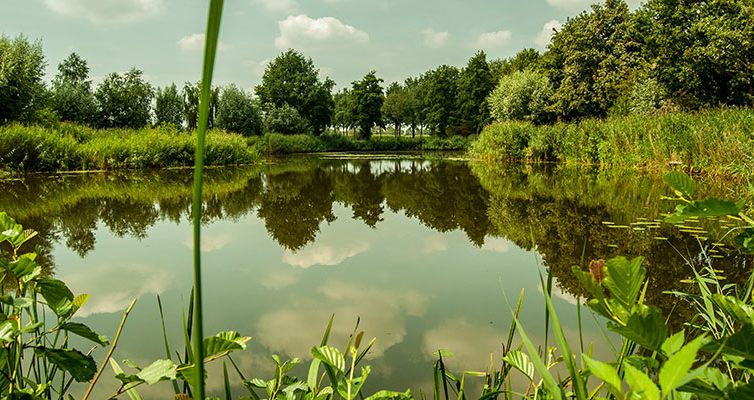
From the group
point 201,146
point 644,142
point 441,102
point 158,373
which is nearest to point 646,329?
point 201,146

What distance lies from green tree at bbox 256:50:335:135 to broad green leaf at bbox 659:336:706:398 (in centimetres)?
3803

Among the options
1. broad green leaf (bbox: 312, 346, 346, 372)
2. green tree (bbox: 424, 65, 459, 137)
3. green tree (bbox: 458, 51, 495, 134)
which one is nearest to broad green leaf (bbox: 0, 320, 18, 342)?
broad green leaf (bbox: 312, 346, 346, 372)

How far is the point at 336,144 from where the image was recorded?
36.7 meters

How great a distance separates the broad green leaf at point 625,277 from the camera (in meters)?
0.40

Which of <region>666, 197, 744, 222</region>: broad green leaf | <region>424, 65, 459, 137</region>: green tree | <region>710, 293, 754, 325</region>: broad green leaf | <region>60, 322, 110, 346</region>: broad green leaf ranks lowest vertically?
<region>60, 322, 110, 346</region>: broad green leaf

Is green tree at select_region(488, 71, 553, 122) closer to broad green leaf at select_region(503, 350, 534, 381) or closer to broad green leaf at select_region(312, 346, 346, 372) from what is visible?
broad green leaf at select_region(503, 350, 534, 381)

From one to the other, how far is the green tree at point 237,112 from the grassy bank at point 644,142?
16.2m

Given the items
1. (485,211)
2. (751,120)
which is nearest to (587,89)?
(751,120)

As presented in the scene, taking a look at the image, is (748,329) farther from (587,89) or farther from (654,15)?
(587,89)

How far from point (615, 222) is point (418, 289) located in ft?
10.1

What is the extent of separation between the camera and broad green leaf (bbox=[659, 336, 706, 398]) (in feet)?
0.92

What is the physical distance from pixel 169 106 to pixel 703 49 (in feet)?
92.2

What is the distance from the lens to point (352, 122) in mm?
44781

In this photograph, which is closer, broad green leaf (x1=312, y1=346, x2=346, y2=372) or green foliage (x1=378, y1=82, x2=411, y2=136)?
broad green leaf (x1=312, y1=346, x2=346, y2=372)
